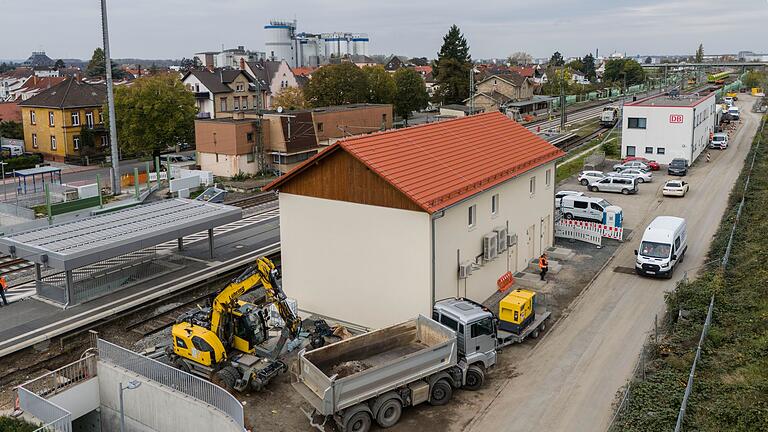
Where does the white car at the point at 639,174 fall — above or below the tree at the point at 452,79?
below

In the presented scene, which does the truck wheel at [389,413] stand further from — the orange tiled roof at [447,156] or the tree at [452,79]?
the tree at [452,79]

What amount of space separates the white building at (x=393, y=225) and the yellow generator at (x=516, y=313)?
1895mm

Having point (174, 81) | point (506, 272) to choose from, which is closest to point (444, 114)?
point (174, 81)

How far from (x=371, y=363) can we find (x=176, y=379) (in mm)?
5262

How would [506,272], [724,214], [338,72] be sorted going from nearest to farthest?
[506,272]
[724,214]
[338,72]

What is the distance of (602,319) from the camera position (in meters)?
23.7

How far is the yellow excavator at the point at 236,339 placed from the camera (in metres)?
18.9

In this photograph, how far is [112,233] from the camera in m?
27.1

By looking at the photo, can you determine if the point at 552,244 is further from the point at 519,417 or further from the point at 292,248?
the point at 519,417

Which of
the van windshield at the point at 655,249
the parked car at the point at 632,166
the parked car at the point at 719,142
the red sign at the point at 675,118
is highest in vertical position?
the red sign at the point at 675,118

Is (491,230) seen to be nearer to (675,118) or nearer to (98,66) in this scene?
(675,118)

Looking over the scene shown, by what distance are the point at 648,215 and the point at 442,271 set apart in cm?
2139

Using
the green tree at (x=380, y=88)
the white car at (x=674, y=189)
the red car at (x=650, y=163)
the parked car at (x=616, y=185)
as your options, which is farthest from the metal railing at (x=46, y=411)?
the green tree at (x=380, y=88)

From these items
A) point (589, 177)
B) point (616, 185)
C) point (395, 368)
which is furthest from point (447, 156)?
point (589, 177)
